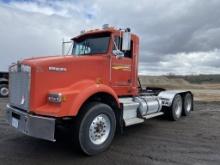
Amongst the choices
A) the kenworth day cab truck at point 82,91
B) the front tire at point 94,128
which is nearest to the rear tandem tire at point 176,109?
the kenworth day cab truck at point 82,91

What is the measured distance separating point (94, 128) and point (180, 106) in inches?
226

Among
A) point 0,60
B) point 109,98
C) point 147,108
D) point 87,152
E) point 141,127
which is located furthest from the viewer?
point 0,60

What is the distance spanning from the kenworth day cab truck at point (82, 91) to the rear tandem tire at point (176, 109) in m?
2.54

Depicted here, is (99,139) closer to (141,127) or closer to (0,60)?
(141,127)

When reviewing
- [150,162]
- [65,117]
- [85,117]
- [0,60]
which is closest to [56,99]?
[65,117]

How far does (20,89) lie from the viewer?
5.59 metres

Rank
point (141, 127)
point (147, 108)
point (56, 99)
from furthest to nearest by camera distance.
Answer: point (141, 127)
point (147, 108)
point (56, 99)

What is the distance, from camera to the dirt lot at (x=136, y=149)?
5.30m

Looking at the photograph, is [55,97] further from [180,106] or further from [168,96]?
[180,106]

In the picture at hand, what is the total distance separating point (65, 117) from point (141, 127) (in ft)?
12.8

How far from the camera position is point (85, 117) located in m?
5.42

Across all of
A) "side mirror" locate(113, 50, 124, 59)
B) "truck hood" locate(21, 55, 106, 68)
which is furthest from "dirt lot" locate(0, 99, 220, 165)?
"side mirror" locate(113, 50, 124, 59)

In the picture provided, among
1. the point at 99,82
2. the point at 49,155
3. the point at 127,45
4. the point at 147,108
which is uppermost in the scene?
the point at 127,45

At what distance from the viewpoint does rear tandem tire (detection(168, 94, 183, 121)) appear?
9.75 metres
